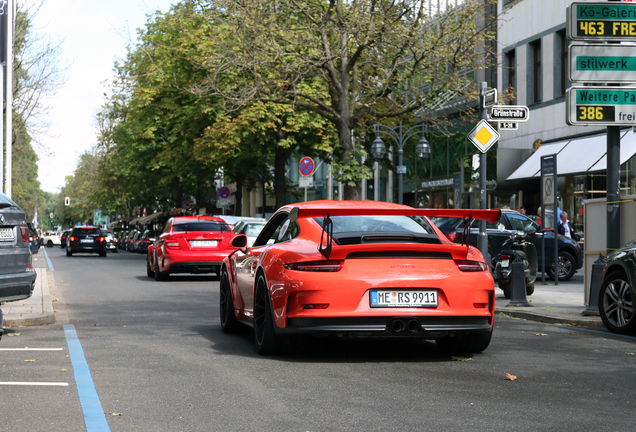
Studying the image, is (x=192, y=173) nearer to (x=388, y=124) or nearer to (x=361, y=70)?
(x=388, y=124)

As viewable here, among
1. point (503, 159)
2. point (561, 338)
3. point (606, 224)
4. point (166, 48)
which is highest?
point (166, 48)

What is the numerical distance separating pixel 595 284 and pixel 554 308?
1533mm

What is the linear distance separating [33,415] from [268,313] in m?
2.74

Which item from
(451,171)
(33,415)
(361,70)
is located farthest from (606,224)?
(451,171)

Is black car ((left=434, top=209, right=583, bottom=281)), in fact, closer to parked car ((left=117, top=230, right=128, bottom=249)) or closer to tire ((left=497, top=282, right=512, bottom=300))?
tire ((left=497, top=282, right=512, bottom=300))

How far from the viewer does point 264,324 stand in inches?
315

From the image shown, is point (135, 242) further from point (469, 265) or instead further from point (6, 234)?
point (469, 265)

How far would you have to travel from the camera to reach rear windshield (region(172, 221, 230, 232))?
70.1 ft

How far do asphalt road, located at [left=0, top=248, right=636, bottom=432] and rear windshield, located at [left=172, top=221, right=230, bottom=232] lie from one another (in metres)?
10.7

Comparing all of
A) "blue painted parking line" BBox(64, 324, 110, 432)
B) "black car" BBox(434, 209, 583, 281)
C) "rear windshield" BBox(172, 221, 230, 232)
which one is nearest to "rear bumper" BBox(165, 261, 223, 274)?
"rear windshield" BBox(172, 221, 230, 232)

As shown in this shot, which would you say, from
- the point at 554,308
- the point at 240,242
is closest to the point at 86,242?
the point at 554,308

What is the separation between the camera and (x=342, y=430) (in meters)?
5.07

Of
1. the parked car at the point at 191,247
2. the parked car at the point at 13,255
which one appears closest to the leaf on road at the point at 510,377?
the parked car at the point at 13,255

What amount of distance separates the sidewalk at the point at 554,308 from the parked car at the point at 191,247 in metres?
6.72
